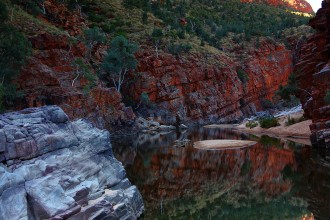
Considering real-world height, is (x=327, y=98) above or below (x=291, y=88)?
above

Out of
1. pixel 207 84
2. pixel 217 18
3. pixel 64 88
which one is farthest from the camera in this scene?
pixel 217 18

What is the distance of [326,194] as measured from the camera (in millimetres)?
18344

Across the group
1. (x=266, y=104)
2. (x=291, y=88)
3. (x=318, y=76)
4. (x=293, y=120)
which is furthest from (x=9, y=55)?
(x=266, y=104)

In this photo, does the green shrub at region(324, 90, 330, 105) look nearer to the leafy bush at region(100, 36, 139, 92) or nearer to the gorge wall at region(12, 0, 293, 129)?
the gorge wall at region(12, 0, 293, 129)

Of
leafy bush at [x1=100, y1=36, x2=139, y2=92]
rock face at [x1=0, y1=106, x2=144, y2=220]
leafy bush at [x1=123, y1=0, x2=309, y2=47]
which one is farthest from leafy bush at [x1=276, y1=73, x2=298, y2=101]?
rock face at [x1=0, y1=106, x2=144, y2=220]

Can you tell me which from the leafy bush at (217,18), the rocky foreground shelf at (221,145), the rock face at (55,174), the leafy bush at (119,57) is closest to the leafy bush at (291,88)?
the rocky foreground shelf at (221,145)

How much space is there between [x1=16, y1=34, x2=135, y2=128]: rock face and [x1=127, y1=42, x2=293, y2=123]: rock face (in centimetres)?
1427

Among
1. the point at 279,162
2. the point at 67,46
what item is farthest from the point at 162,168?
the point at 67,46

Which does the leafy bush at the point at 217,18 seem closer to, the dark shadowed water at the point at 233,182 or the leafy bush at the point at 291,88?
the leafy bush at the point at 291,88

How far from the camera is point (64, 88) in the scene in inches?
1816

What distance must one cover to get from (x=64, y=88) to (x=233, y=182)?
30528mm

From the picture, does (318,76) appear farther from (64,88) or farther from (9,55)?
(9,55)

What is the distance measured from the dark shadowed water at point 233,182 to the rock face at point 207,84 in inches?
1403

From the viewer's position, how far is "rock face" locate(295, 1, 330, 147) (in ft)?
110
